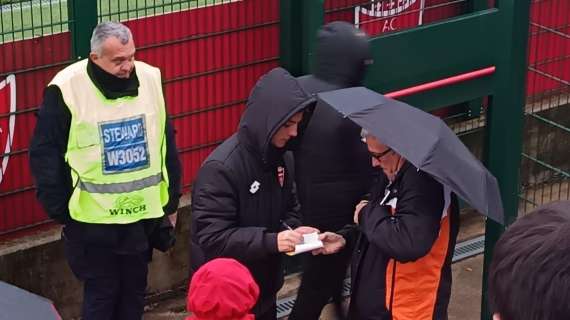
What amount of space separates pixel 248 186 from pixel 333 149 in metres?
0.55

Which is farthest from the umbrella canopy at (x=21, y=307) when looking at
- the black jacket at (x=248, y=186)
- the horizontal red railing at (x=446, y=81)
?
the horizontal red railing at (x=446, y=81)

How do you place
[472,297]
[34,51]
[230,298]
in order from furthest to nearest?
[472,297] → [34,51] → [230,298]

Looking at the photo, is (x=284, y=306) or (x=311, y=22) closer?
(x=311, y=22)

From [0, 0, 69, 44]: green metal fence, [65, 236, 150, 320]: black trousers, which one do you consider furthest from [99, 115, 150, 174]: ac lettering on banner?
[0, 0, 69, 44]: green metal fence

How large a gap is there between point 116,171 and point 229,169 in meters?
0.88

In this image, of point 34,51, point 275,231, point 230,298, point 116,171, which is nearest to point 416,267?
point 275,231

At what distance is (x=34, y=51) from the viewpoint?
5852 mm

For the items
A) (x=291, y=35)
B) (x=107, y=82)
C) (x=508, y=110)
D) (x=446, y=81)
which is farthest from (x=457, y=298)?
(x=107, y=82)

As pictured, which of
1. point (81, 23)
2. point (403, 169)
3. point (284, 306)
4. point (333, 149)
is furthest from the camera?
point (284, 306)

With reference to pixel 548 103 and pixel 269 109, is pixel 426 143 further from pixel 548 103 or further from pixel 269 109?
pixel 548 103

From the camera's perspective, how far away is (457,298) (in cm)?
682

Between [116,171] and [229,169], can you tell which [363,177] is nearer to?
[229,169]

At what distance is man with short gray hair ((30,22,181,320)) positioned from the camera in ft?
16.5

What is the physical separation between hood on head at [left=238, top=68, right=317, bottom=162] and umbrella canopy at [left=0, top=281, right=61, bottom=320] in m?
1.32
